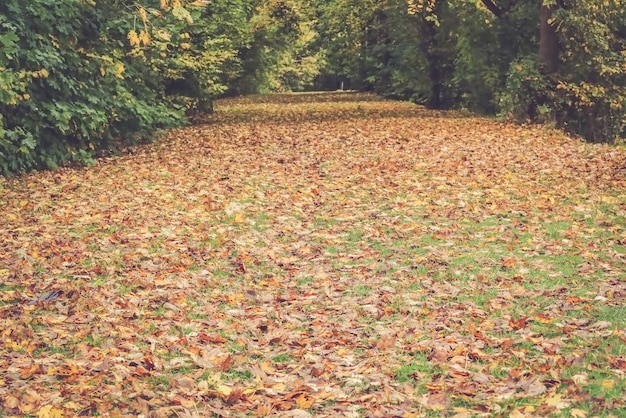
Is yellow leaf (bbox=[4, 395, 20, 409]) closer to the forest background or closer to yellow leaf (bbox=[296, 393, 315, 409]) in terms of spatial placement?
yellow leaf (bbox=[296, 393, 315, 409])

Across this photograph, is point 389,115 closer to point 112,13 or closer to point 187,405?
point 112,13

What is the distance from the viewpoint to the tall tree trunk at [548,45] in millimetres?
20484

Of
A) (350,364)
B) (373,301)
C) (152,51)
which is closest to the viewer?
(350,364)

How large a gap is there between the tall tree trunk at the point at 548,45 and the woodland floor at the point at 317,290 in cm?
766

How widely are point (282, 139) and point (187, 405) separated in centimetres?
1417

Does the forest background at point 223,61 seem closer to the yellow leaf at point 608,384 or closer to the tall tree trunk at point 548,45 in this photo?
the tall tree trunk at point 548,45

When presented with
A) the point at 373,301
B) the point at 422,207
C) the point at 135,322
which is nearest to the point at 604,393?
the point at 373,301

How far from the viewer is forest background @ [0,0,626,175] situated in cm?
1262

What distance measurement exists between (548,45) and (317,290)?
1612 cm

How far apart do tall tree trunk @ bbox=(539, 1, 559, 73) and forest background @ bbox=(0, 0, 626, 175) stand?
4 centimetres

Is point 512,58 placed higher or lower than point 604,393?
higher

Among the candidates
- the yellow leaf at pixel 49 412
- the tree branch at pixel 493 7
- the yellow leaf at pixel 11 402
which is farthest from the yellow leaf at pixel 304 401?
the tree branch at pixel 493 7

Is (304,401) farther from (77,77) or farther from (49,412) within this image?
(77,77)

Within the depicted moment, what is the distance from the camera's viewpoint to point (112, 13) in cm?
1488
